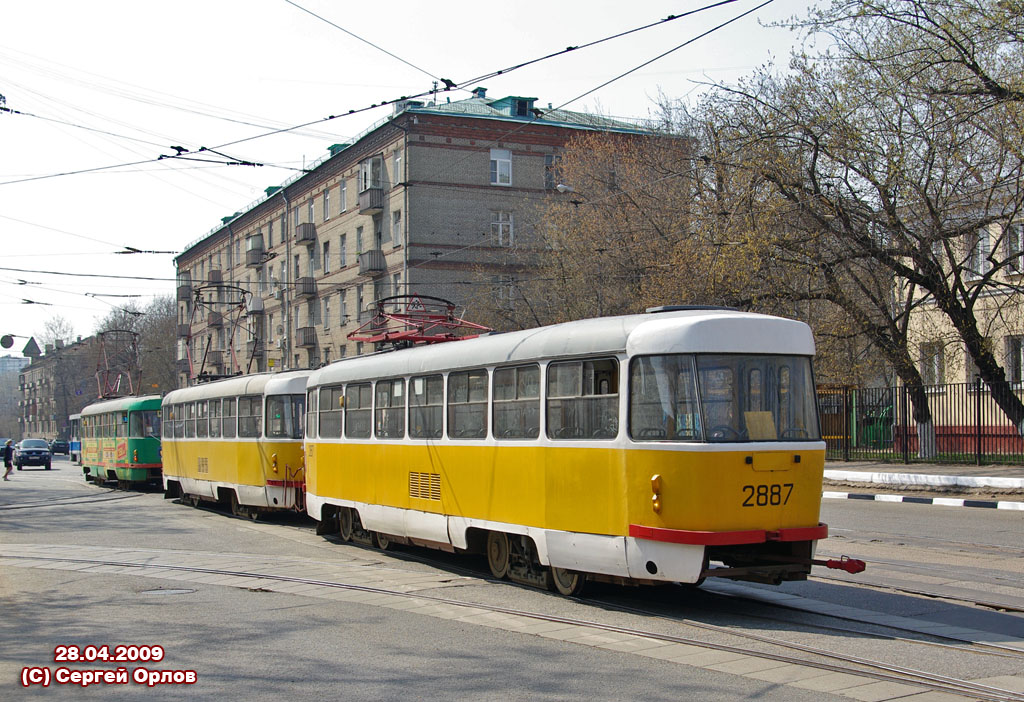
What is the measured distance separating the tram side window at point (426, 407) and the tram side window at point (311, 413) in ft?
13.1

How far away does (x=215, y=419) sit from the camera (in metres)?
22.9

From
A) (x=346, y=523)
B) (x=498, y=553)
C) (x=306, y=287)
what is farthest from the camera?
(x=306, y=287)

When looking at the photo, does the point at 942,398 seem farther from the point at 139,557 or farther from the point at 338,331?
the point at 338,331

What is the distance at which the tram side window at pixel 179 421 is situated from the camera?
25.8 metres

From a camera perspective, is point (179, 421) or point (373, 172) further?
point (373, 172)

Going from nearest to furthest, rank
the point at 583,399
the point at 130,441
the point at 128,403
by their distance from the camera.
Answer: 1. the point at 583,399
2. the point at 130,441
3. the point at 128,403

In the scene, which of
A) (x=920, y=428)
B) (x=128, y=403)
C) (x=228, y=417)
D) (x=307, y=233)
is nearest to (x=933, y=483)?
(x=920, y=428)

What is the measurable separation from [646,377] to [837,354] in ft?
61.0

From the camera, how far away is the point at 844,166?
83.2 feet

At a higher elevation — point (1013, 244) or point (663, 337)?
point (1013, 244)

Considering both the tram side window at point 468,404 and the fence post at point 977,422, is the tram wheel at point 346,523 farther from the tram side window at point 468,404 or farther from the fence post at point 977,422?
the fence post at point 977,422

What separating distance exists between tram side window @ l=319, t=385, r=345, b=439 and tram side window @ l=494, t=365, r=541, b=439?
16.6 feet

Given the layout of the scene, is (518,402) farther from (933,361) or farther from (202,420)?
(933,361)

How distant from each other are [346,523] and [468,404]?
16.4 feet
